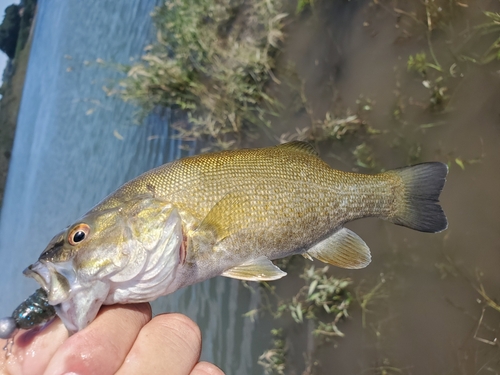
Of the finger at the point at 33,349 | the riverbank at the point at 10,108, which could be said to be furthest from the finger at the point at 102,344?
the riverbank at the point at 10,108

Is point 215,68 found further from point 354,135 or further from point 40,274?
point 40,274

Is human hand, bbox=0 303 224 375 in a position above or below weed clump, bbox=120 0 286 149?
below

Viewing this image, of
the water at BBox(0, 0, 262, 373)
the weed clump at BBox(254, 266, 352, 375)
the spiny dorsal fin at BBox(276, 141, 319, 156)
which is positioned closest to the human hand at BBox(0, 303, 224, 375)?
the spiny dorsal fin at BBox(276, 141, 319, 156)

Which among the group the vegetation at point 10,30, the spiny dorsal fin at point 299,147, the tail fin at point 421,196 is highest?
the vegetation at point 10,30

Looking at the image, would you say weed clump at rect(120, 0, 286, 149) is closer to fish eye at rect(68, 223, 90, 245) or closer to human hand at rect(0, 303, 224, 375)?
fish eye at rect(68, 223, 90, 245)

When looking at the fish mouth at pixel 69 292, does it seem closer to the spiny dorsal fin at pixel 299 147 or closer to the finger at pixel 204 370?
the finger at pixel 204 370

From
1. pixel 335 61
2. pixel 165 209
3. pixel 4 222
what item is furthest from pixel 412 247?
pixel 4 222

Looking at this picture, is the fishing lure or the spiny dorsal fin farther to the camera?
the spiny dorsal fin

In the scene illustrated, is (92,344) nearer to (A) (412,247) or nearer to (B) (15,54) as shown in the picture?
(A) (412,247)
